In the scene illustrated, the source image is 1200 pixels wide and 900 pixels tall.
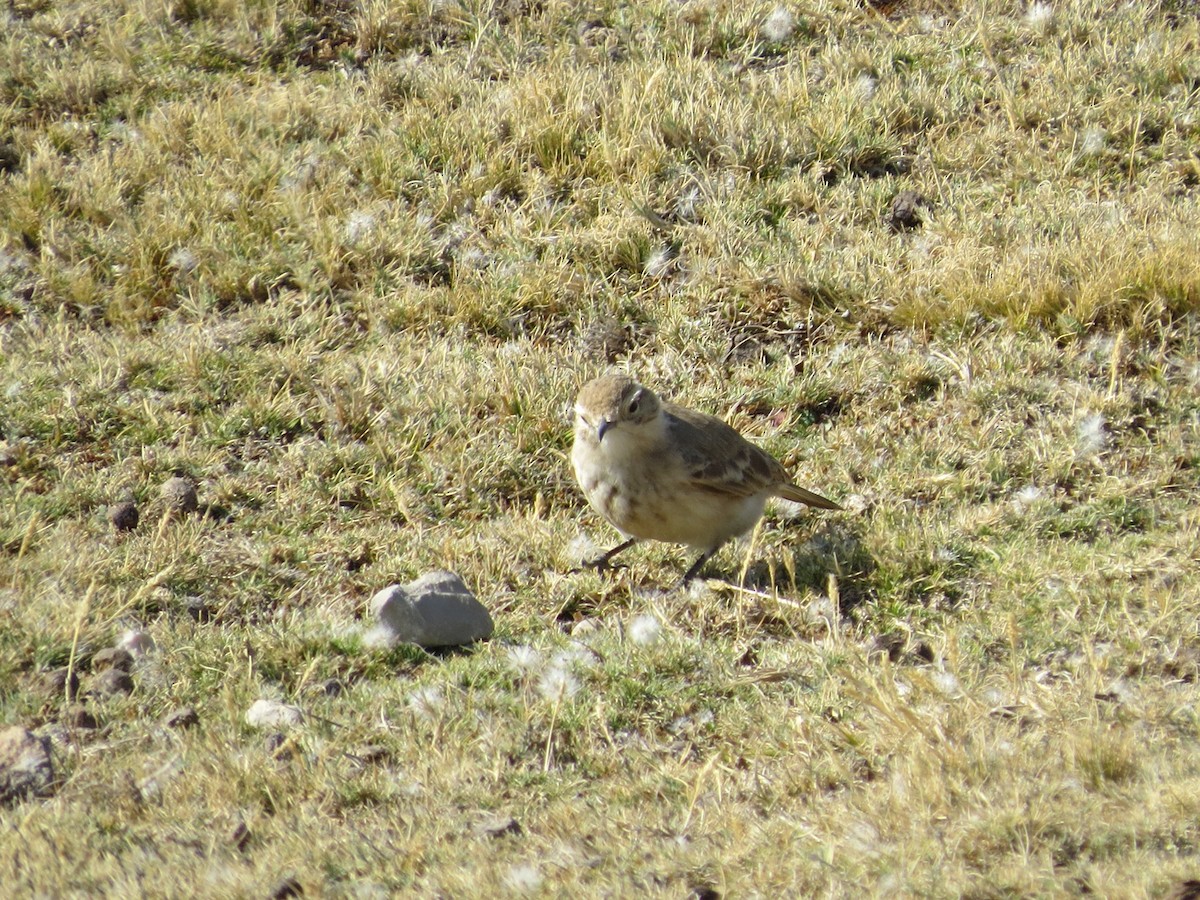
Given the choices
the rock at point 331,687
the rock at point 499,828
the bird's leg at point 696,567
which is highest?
the rock at point 499,828

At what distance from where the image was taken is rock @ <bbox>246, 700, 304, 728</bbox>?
15.8ft

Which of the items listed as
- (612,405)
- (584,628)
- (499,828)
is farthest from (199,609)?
(499,828)

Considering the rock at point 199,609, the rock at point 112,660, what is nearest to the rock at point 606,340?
the rock at point 199,609

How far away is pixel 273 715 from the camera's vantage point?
488cm

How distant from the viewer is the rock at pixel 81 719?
4.84m

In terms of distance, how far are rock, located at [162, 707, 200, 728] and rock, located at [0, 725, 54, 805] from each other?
390mm

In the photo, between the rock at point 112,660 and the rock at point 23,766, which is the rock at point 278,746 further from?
the rock at point 112,660

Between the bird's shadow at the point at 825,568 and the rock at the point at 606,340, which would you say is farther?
the rock at the point at 606,340

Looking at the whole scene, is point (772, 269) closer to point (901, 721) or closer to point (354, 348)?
point (354, 348)

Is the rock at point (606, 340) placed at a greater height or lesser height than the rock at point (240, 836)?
lesser

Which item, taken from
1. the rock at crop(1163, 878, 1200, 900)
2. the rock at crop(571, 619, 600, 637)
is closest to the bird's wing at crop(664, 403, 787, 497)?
the rock at crop(571, 619, 600, 637)

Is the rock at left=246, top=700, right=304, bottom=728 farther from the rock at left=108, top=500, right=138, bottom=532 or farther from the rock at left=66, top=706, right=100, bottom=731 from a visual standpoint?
the rock at left=108, top=500, right=138, bottom=532

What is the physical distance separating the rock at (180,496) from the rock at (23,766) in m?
1.83

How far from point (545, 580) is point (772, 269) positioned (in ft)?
7.76
